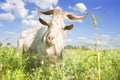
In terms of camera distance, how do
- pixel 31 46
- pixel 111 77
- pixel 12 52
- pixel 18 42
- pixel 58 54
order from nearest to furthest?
pixel 111 77 → pixel 12 52 → pixel 58 54 → pixel 31 46 → pixel 18 42

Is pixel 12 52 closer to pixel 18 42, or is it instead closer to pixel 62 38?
pixel 62 38

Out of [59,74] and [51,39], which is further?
[51,39]

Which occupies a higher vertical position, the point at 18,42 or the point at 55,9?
the point at 55,9

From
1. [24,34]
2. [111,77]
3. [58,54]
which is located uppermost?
[24,34]

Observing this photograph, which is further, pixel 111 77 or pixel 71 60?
pixel 111 77

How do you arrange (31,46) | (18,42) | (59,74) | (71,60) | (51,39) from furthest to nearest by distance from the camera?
(18,42) < (31,46) < (51,39) < (71,60) < (59,74)

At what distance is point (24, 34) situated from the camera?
1295cm

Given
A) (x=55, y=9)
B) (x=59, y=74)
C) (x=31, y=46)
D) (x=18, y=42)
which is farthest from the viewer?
(x=18, y=42)

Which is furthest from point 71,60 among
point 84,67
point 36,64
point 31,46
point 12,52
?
point 31,46

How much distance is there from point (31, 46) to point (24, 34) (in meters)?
1.63

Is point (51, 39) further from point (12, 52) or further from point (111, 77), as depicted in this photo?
point (111, 77)

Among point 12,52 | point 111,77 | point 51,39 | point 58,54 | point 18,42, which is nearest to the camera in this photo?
point 111,77

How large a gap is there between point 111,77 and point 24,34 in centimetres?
686

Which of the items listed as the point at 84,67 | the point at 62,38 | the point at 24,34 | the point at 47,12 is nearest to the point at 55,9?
the point at 47,12
